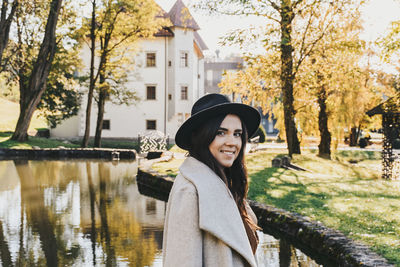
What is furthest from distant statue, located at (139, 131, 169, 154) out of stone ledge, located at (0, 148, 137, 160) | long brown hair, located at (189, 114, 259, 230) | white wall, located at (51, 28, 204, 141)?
long brown hair, located at (189, 114, 259, 230)

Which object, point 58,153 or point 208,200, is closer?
point 208,200

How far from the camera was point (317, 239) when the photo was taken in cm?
695

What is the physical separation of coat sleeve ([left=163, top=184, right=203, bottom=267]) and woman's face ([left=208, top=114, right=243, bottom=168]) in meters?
0.33

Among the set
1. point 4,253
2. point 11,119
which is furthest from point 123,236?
point 11,119

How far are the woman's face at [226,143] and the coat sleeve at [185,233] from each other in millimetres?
328

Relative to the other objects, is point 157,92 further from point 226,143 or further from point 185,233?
point 185,233

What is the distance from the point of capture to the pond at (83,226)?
652cm

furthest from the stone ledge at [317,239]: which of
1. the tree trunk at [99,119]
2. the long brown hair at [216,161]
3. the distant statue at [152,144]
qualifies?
the tree trunk at [99,119]

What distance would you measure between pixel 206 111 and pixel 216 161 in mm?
272

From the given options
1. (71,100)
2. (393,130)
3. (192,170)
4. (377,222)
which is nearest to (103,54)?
(71,100)

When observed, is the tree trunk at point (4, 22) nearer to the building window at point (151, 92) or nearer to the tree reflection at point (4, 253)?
the tree reflection at point (4, 253)

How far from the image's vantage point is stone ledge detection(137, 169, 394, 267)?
5625mm

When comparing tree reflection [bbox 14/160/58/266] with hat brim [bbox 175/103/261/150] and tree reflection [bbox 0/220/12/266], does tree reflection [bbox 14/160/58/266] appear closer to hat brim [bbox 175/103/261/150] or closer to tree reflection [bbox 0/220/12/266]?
tree reflection [bbox 0/220/12/266]

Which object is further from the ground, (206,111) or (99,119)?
(99,119)
